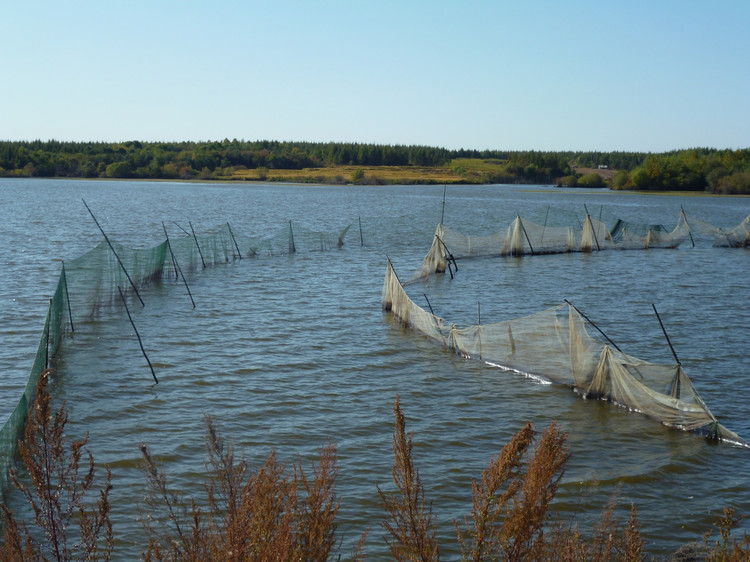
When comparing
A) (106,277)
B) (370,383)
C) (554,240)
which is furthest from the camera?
(554,240)

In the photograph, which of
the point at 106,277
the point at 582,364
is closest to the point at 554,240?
the point at 106,277

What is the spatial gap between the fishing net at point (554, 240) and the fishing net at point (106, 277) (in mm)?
8709

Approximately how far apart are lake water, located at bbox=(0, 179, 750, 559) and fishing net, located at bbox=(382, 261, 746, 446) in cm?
30

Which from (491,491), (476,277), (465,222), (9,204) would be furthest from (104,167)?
(491,491)

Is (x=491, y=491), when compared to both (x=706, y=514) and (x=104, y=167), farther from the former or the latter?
(x=104, y=167)

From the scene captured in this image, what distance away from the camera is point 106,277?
2086 centimetres

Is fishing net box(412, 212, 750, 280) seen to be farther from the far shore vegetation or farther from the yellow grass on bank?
the yellow grass on bank

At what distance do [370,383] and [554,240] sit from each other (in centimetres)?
2659

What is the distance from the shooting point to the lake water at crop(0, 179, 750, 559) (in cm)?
1079

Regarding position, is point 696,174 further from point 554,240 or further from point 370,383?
point 370,383

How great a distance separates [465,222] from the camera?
66.7 metres

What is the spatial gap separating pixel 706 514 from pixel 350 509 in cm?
472

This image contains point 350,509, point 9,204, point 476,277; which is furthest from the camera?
point 9,204

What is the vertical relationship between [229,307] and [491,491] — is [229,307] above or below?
below
